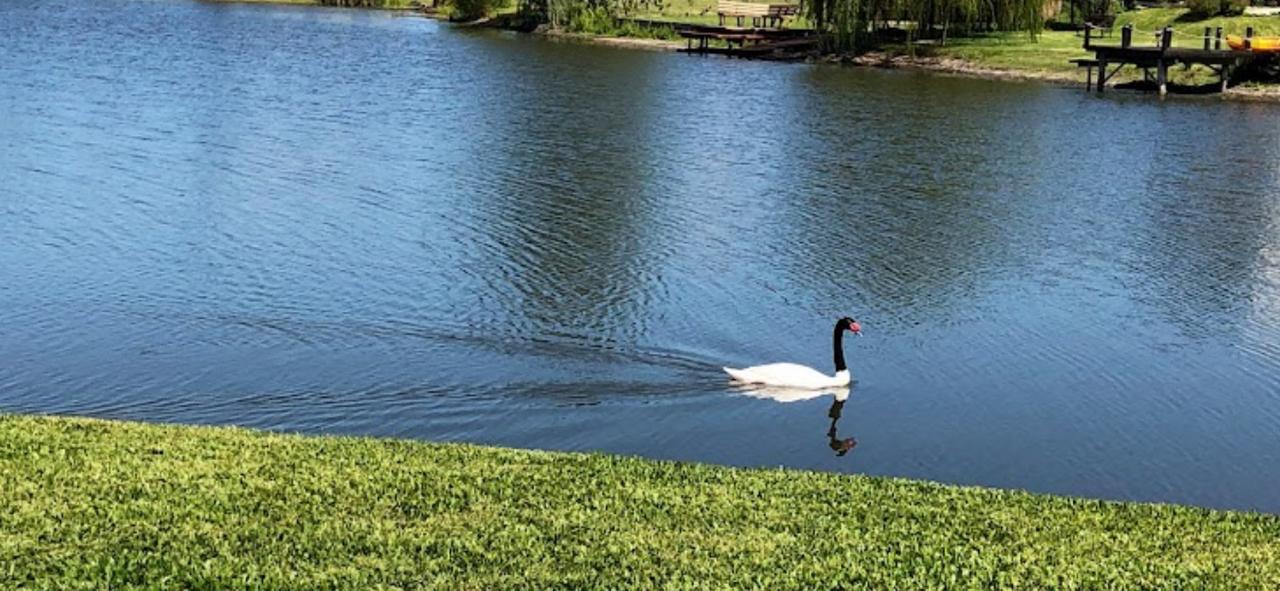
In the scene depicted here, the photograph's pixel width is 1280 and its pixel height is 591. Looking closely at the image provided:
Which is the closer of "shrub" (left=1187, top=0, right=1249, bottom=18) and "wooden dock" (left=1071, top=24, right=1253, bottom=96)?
"wooden dock" (left=1071, top=24, right=1253, bottom=96)

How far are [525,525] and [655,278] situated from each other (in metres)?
11.5

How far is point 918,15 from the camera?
59.9 meters

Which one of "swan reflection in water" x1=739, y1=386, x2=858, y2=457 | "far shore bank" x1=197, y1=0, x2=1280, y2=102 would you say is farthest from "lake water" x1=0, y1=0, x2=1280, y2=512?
"far shore bank" x1=197, y1=0, x2=1280, y2=102

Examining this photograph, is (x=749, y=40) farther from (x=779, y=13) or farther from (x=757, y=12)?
(x=757, y=12)

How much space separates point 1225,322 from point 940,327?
357 centimetres

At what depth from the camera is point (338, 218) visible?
2398cm

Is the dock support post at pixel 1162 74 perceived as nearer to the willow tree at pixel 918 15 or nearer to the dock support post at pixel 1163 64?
the dock support post at pixel 1163 64

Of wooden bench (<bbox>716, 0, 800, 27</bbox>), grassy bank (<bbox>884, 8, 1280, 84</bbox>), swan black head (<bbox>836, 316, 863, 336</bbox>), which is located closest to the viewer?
swan black head (<bbox>836, 316, 863, 336</bbox>)

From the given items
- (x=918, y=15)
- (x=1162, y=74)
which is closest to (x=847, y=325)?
(x=1162, y=74)

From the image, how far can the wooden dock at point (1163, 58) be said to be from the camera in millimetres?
50188

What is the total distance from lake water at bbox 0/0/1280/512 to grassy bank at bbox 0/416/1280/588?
300cm

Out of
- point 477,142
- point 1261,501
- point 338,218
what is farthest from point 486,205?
point 1261,501

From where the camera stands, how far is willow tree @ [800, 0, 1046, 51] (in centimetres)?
5944

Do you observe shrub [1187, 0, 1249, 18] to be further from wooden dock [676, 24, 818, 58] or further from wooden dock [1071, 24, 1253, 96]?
wooden dock [676, 24, 818, 58]
